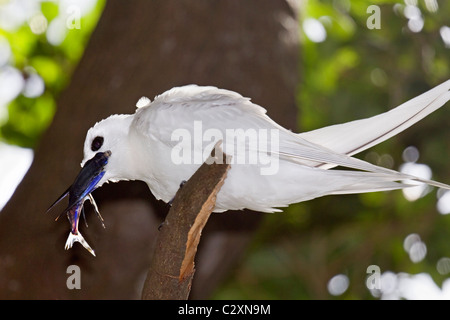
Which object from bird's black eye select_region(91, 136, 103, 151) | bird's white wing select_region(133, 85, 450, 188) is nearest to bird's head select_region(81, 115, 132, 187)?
bird's black eye select_region(91, 136, 103, 151)

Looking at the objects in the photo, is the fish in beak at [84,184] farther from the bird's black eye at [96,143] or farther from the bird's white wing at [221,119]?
the bird's white wing at [221,119]

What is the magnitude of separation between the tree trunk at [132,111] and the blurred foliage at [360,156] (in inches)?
31.1

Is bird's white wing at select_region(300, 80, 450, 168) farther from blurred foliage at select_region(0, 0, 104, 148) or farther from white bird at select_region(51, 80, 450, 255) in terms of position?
blurred foliage at select_region(0, 0, 104, 148)

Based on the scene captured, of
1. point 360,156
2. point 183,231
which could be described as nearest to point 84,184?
point 183,231

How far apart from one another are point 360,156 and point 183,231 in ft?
10.1

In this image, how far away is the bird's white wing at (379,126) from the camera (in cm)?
268

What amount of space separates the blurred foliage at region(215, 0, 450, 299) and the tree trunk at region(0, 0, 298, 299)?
31.1 inches

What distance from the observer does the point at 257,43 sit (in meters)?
4.47

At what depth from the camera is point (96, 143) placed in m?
2.98

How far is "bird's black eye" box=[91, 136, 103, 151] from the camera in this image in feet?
9.77

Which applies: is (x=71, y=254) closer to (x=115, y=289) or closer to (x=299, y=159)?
(x=115, y=289)

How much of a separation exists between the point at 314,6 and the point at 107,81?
1.99 meters
